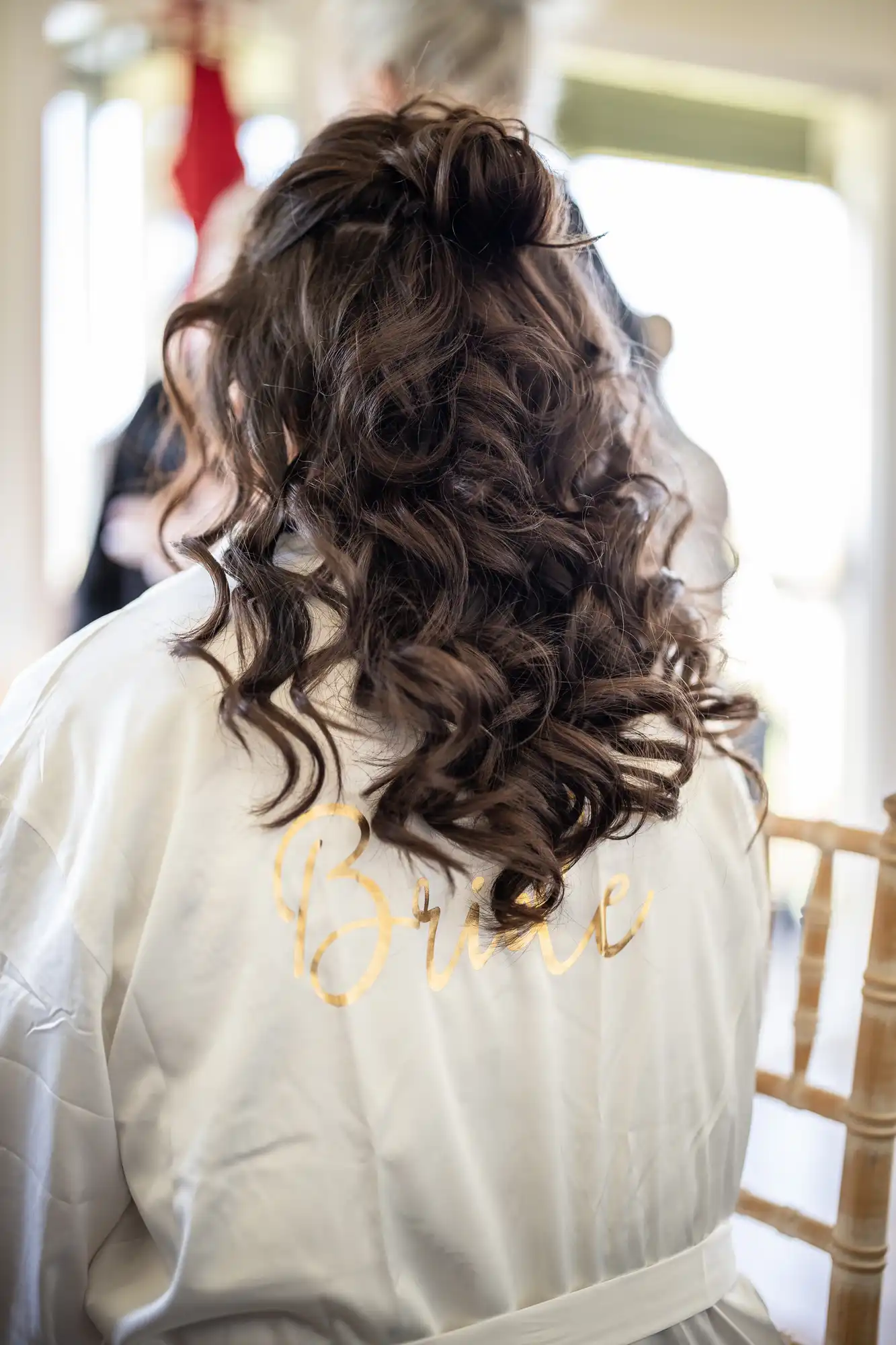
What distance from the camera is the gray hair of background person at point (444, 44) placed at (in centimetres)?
147

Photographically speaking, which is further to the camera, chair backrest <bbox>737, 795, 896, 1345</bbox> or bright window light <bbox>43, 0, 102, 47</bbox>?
bright window light <bbox>43, 0, 102, 47</bbox>

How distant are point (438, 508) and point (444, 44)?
1209 mm

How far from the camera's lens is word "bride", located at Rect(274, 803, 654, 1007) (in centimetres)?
56

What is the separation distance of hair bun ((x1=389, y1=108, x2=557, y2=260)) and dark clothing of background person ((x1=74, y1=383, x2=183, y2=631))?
570 millimetres

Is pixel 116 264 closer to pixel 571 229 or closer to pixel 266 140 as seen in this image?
pixel 266 140

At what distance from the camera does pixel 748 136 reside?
220 cm

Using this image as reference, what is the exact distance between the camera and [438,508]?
0.60 meters

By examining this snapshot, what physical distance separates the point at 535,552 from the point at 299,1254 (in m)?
0.41

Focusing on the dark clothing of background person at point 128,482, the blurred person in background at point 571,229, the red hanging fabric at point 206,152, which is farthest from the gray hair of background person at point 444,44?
the dark clothing of background person at point 128,482

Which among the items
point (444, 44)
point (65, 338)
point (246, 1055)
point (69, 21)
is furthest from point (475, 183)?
point (69, 21)

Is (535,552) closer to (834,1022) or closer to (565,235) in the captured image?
(565,235)

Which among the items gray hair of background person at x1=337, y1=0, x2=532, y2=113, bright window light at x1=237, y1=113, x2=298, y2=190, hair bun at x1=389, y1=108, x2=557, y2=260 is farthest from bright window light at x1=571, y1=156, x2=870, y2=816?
hair bun at x1=389, y1=108, x2=557, y2=260

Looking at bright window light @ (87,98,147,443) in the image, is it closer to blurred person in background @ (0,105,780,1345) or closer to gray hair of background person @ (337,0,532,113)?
gray hair of background person @ (337,0,532,113)

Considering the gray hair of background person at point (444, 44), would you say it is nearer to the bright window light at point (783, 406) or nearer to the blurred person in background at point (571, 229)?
the blurred person in background at point (571, 229)
